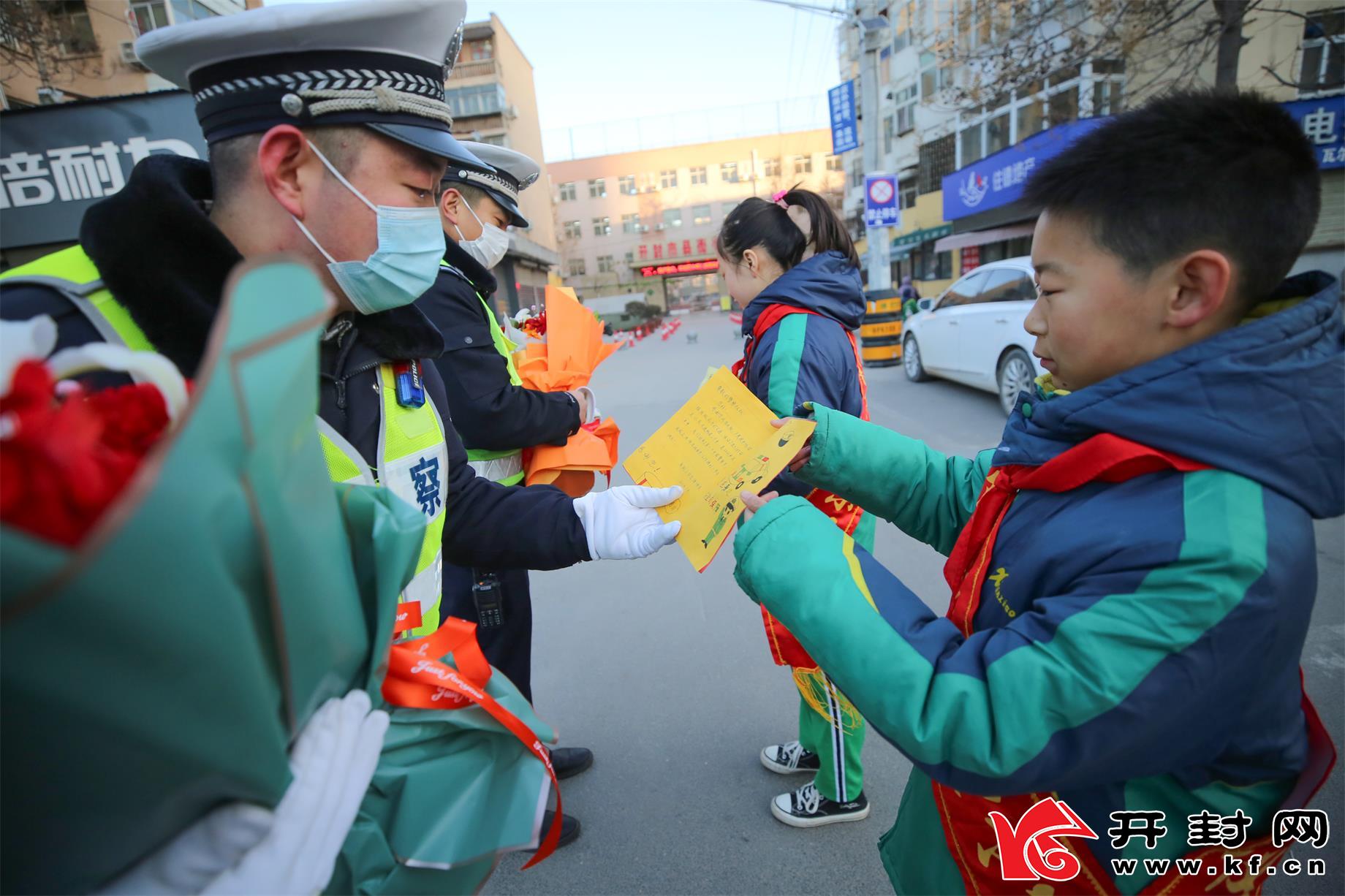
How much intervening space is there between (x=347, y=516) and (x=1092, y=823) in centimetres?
121

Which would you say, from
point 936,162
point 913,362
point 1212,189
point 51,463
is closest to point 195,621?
point 51,463

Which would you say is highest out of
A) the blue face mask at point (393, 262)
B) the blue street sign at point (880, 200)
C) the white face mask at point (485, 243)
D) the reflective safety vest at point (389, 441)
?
the blue street sign at point (880, 200)

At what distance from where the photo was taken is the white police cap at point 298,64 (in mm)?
1096

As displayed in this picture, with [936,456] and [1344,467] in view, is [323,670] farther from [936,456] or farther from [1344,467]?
[936,456]

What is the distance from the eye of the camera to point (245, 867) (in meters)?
0.63

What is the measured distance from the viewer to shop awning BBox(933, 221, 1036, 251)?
1758 centimetres

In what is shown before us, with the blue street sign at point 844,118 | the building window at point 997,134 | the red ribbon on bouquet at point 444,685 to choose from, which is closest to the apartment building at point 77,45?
the red ribbon on bouquet at point 444,685

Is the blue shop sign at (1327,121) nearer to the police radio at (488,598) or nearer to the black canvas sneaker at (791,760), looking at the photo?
the black canvas sneaker at (791,760)

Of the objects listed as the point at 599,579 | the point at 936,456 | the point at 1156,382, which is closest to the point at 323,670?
the point at 1156,382

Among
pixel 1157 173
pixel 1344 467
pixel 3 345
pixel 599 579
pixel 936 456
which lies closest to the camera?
pixel 3 345

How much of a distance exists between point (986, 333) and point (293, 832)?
7711 mm

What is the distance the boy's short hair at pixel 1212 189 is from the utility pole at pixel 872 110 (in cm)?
1053

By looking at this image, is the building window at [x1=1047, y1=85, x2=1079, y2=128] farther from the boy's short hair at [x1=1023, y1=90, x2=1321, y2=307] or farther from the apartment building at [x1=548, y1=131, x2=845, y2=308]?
the apartment building at [x1=548, y1=131, x2=845, y2=308]

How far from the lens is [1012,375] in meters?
6.67
